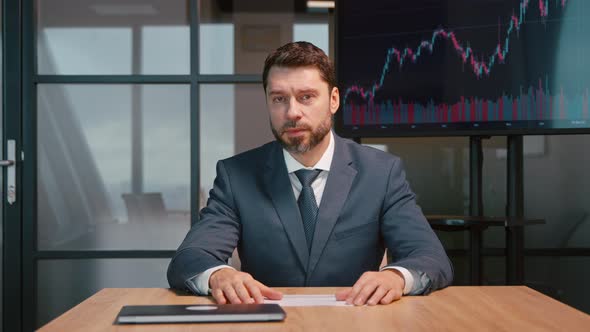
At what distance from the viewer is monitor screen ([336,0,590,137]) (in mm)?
2855

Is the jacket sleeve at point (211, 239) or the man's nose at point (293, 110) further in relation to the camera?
the man's nose at point (293, 110)

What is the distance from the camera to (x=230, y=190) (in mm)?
2092

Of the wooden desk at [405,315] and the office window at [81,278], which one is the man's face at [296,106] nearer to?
the wooden desk at [405,315]

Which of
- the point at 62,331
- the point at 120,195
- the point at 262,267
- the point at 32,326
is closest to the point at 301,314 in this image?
the point at 62,331

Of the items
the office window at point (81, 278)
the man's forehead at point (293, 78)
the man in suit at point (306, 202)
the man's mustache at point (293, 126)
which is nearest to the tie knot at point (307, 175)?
the man in suit at point (306, 202)

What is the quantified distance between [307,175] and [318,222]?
6.2 inches

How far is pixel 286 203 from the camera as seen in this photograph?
6.56ft

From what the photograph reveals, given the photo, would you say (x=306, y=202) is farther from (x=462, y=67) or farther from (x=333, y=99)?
(x=462, y=67)

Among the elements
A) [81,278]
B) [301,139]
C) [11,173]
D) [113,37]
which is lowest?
[81,278]

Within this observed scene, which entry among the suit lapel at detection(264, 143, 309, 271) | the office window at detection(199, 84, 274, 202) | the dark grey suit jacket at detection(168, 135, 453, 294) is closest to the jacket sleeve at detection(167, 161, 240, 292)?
the dark grey suit jacket at detection(168, 135, 453, 294)

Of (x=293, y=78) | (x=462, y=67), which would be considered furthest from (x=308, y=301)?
(x=462, y=67)

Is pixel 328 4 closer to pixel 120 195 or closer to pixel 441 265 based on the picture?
pixel 120 195

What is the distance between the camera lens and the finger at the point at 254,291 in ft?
4.78

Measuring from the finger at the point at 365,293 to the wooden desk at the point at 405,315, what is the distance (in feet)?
0.08
